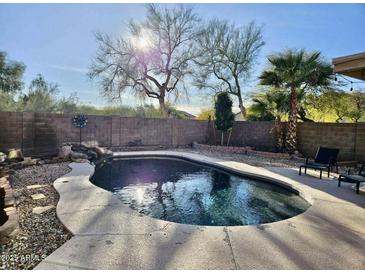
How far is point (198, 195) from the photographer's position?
19.3 feet

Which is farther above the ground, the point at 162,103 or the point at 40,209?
the point at 162,103

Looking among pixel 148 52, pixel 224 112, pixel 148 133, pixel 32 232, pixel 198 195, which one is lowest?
pixel 198 195

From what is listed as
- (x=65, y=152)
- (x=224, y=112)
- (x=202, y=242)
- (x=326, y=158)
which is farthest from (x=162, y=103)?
(x=202, y=242)

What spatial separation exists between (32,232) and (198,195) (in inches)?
139

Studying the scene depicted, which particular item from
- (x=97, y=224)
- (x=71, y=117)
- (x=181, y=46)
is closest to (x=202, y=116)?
(x=181, y=46)

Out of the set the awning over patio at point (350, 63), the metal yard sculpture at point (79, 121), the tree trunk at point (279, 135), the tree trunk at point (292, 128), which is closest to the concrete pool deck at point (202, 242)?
the awning over patio at point (350, 63)

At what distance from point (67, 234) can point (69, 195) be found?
1711 millimetres

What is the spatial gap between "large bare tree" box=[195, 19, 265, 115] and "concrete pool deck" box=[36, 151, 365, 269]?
15362 millimetres

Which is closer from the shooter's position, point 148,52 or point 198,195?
point 198,195

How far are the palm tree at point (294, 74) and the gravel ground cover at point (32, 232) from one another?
9.10m

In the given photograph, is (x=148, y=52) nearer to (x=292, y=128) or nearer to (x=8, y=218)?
(x=292, y=128)

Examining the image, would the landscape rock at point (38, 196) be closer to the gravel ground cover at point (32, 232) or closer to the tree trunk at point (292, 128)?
the gravel ground cover at point (32, 232)

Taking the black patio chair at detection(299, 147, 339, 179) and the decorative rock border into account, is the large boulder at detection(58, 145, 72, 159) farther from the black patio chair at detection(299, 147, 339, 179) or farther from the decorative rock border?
the black patio chair at detection(299, 147, 339, 179)

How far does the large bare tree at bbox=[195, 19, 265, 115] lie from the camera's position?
17812mm
